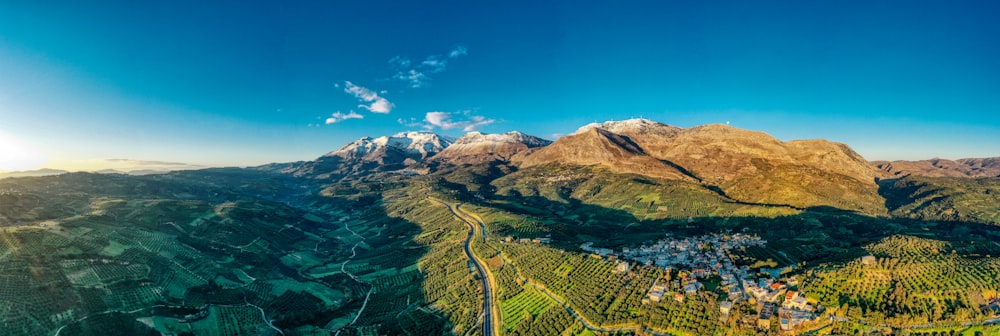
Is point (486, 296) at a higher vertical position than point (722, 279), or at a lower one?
lower

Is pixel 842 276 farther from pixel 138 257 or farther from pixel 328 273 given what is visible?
pixel 138 257

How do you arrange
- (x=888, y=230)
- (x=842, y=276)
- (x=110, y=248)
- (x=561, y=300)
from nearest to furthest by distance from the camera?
(x=842, y=276)
(x=561, y=300)
(x=110, y=248)
(x=888, y=230)

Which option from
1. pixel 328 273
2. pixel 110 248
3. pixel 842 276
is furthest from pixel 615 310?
pixel 110 248

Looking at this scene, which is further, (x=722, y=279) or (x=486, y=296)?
(x=486, y=296)

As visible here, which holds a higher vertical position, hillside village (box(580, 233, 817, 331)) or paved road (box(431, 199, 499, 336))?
hillside village (box(580, 233, 817, 331))

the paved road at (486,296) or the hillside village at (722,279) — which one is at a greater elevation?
the hillside village at (722,279)

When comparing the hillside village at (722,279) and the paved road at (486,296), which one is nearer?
the hillside village at (722,279)

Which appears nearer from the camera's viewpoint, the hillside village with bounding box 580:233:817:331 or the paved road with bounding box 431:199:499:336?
the hillside village with bounding box 580:233:817:331

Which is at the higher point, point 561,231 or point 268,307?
point 561,231
